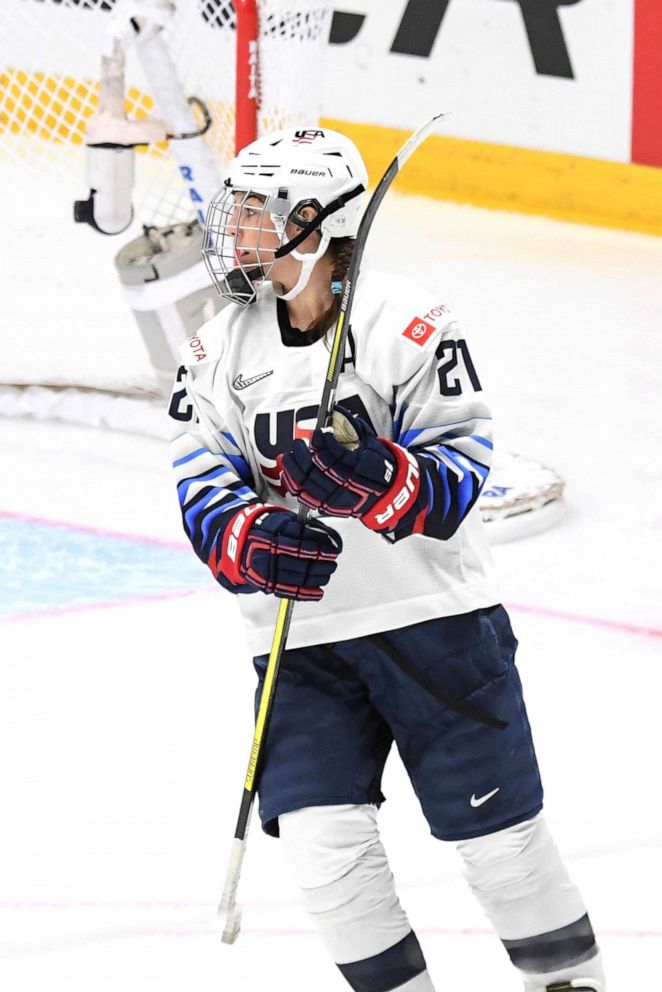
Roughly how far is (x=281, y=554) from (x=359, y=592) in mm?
145

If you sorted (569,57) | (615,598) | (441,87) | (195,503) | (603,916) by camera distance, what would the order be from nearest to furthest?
1. (195,503)
2. (603,916)
3. (615,598)
4. (569,57)
5. (441,87)

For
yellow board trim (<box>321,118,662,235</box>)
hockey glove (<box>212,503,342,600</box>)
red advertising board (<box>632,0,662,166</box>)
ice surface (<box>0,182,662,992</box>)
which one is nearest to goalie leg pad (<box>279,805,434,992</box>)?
hockey glove (<box>212,503,342,600</box>)

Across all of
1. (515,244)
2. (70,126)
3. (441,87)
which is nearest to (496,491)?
(70,126)

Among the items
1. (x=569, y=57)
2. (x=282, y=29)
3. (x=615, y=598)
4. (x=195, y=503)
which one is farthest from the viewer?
(x=569, y=57)

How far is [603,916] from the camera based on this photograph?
233 cm

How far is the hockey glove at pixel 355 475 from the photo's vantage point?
5.30 feet

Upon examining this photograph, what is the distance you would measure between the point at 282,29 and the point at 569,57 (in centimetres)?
280

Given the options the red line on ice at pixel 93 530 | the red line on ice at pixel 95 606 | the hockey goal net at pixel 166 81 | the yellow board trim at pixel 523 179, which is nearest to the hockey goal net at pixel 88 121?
the hockey goal net at pixel 166 81

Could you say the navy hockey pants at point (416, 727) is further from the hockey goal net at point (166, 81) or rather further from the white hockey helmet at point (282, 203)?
the hockey goal net at point (166, 81)

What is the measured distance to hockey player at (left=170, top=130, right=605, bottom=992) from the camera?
174 centimetres

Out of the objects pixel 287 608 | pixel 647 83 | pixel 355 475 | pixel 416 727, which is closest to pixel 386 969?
pixel 416 727

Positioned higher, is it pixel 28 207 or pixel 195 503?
pixel 195 503

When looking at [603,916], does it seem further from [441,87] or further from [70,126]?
[441,87]

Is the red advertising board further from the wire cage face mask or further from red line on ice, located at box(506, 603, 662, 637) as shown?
the wire cage face mask
